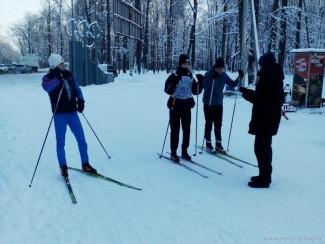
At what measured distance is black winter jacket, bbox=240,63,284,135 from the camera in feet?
17.3

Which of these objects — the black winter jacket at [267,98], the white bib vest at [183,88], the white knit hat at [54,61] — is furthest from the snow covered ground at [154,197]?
the white knit hat at [54,61]

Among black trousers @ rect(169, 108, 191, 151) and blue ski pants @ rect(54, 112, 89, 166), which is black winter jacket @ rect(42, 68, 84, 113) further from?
black trousers @ rect(169, 108, 191, 151)

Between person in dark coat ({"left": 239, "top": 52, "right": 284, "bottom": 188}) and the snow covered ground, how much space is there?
0.39 meters

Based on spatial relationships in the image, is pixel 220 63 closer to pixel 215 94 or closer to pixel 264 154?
pixel 215 94

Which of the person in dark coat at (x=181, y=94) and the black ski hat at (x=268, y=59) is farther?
the person in dark coat at (x=181, y=94)

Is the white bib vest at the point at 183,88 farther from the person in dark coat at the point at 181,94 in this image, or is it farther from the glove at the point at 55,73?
the glove at the point at 55,73

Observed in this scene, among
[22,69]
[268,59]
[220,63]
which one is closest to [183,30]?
[22,69]

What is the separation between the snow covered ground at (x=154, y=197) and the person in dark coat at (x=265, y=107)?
39 centimetres

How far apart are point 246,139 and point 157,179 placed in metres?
3.91

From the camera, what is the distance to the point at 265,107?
5340mm

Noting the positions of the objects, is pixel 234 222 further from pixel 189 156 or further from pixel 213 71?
pixel 213 71

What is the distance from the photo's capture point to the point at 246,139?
9000 millimetres

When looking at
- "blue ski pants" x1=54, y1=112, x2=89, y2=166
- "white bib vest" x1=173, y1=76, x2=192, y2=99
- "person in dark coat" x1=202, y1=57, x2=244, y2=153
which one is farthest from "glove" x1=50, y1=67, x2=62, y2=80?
"person in dark coat" x1=202, y1=57, x2=244, y2=153

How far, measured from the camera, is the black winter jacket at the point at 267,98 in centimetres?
527
